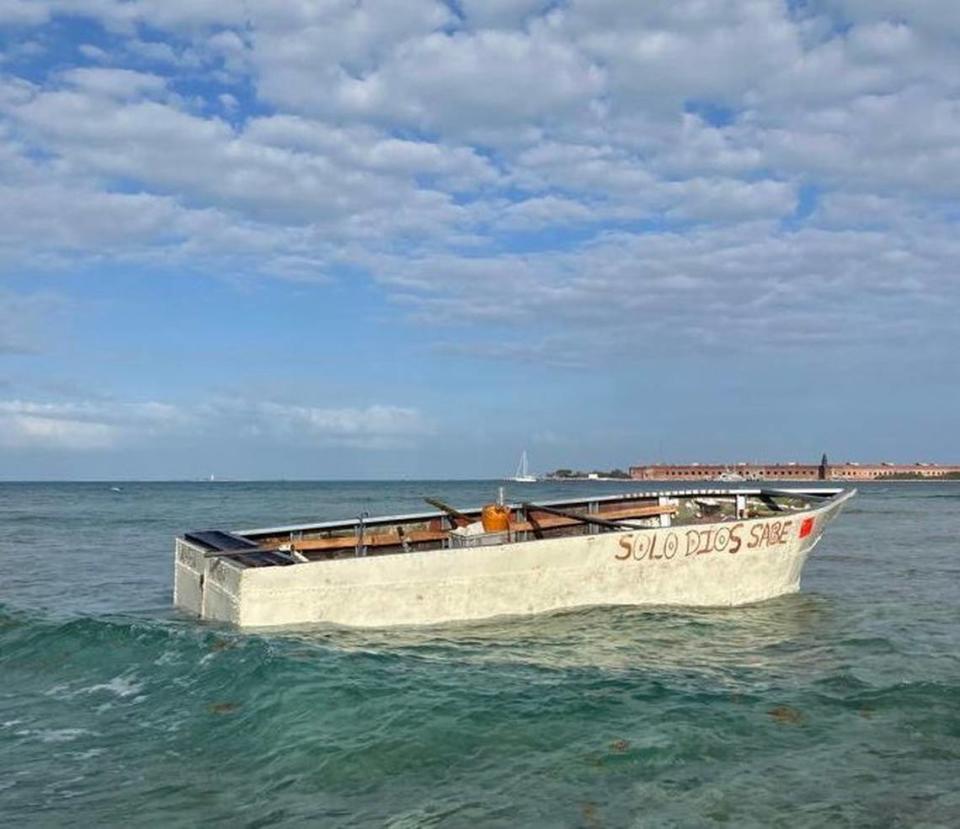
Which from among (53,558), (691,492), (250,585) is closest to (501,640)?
(250,585)

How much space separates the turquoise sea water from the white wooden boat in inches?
15.5

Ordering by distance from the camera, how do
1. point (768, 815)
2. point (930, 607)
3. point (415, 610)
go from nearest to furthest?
point (768, 815) < point (415, 610) < point (930, 607)

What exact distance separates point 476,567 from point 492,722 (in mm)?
4583

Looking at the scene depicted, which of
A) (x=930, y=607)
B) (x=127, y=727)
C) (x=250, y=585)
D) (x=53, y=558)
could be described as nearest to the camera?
(x=127, y=727)

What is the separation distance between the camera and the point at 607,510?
19750 millimetres

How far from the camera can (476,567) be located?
43.7 feet

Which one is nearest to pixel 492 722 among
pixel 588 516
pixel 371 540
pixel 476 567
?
pixel 476 567

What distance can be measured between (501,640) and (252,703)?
3.89m

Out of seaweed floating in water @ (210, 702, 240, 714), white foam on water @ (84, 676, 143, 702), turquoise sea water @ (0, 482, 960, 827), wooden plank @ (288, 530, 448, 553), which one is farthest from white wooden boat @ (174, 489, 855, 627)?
seaweed floating in water @ (210, 702, 240, 714)

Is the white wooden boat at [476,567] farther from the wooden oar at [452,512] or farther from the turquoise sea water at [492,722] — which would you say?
the turquoise sea water at [492,722]

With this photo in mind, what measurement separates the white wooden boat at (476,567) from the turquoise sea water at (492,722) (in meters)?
0.39

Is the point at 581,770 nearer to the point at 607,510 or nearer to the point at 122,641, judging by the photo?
the point at 122,641

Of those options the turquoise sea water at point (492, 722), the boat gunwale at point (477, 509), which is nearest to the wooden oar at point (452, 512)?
the boat gunwale at point (477, 509)

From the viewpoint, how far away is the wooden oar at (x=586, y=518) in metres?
14.8
